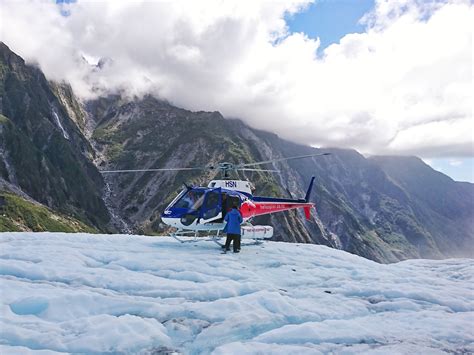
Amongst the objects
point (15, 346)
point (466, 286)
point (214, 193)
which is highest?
point (214, 193)

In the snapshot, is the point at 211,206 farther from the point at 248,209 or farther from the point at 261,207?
the point at 261,207

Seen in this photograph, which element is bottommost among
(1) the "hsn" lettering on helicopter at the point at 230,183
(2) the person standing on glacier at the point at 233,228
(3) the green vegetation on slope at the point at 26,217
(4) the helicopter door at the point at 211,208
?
(3) the green vegetation on slope at the point at 26,217

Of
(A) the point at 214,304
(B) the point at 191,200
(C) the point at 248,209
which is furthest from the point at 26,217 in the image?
(A) the point at 214,304

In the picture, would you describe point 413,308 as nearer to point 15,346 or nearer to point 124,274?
point 124,274

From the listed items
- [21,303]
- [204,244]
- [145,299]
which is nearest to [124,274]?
[145,299]

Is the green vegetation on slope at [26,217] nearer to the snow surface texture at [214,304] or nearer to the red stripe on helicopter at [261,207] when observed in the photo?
the red stripe on helicopter at [261,207]

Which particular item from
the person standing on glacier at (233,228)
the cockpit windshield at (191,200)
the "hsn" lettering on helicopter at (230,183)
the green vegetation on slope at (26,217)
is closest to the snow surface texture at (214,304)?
the person standing on glacier at (233,228)

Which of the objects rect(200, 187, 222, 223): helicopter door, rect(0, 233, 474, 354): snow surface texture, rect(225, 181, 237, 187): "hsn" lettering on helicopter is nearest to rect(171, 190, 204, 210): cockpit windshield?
rect(200, 187, 222, 223): helicopter door

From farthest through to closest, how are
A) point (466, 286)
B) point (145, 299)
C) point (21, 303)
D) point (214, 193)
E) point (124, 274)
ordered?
point (214, 193)
point (466, 286)
point (124, 274)
point (145, 299)
point (21, 303)
